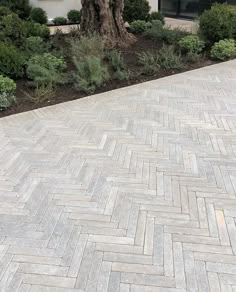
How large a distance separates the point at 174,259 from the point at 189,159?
57.6 inches

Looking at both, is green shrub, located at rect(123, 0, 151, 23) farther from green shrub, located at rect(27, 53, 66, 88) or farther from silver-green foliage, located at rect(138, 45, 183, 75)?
green shrub, located at rect(27, 53, 66, 88)

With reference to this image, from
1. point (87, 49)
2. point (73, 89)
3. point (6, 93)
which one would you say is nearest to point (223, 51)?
point (87, 49)

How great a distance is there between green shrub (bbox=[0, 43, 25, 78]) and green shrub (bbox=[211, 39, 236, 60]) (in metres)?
4.15

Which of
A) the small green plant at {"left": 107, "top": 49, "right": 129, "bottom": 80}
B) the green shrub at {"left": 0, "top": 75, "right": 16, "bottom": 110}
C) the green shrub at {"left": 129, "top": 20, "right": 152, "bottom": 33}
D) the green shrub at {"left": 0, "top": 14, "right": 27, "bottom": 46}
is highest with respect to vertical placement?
the green shrub at {"left": 0, "top": 14, "right": 27, "bottom": 46}

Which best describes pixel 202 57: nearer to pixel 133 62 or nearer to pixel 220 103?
pixel 133 62

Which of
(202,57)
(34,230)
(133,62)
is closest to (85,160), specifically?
(34,230)

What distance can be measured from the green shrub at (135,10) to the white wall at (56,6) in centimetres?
228

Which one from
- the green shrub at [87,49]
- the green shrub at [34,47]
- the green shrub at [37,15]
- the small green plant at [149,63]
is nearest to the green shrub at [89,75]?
the green shrub at [87,49]

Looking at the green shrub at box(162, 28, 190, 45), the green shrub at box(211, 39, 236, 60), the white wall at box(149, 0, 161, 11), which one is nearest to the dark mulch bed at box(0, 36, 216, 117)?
the green shrub at box(211, 39, 236, 60)

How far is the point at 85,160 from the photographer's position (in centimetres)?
369

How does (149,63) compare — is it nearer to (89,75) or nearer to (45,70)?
(89,75)

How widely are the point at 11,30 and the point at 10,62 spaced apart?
53.0 inches

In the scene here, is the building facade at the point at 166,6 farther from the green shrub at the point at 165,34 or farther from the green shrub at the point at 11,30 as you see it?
the green shrub at the point at 11,30

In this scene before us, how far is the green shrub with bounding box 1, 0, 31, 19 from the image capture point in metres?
11.1
